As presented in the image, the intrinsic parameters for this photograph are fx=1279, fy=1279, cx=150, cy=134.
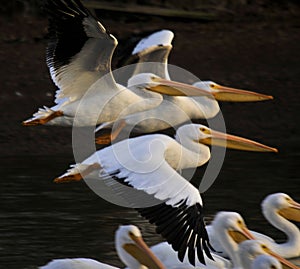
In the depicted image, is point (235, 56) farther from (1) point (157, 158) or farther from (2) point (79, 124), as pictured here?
(1) point (157, 158)

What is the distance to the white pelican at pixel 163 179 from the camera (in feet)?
25.5

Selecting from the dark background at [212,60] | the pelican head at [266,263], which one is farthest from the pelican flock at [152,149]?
the dark background at [212,60]

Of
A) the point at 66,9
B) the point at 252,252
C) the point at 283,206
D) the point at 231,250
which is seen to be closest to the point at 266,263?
the point at 252,252

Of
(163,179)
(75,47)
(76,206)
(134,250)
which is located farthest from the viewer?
(76,206)

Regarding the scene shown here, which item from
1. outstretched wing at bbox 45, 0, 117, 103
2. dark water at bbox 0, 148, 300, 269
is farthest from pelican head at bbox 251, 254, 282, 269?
outstretched wing at bbox 45, 0, 117, 103

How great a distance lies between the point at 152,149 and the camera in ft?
27.2

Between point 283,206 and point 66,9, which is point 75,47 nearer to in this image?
point 66,9

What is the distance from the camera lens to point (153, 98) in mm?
10148

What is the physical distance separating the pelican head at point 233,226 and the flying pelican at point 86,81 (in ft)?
5.48

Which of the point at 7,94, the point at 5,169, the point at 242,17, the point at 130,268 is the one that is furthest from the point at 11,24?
the point at 130,268

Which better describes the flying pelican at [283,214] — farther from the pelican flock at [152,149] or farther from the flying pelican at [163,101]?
the flying pelican at [163,101]

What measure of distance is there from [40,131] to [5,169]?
51.2 inches

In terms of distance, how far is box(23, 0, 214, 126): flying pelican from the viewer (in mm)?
9117

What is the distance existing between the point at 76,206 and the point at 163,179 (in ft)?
8.18
